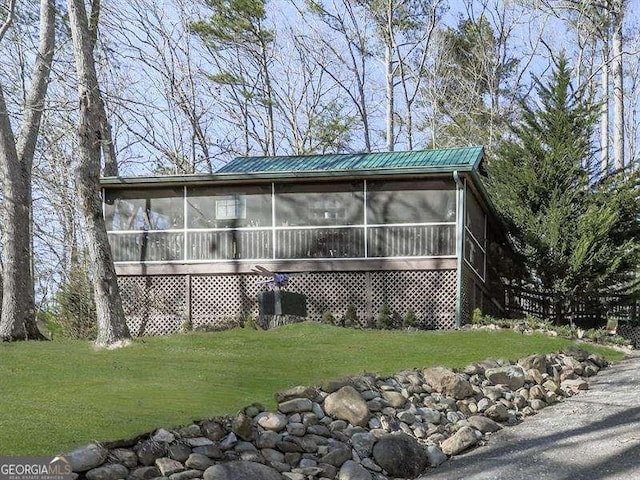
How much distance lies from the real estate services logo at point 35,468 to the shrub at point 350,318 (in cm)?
1063

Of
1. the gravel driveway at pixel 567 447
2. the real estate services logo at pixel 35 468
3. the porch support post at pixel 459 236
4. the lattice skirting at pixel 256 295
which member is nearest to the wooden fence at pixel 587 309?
the porch support post at pixel 459 236

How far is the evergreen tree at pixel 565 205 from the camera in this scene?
17.2m

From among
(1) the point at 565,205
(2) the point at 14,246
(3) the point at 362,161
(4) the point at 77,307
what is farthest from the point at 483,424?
(4) the point at 77,307

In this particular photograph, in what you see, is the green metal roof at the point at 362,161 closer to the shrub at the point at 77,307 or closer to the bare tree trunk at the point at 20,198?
the shrub at the point at 77,307

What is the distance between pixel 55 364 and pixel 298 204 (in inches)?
328

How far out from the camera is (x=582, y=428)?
8719 mm

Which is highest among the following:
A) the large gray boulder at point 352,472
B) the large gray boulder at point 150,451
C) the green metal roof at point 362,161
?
the green metal roof at point 362,161

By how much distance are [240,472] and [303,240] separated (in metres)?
11.0

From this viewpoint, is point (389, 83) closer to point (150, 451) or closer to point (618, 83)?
point (618, 83)

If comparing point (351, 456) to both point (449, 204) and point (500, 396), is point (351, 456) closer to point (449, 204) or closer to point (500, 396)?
point (500, 396)

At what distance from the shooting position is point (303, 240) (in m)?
16.8

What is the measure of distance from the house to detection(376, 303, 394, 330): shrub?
15.2 inches

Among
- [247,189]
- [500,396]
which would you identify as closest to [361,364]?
[500,396]

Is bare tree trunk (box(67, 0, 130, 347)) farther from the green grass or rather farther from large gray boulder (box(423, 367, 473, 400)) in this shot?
large gray boulder (box(423, 367, 473, 400))
